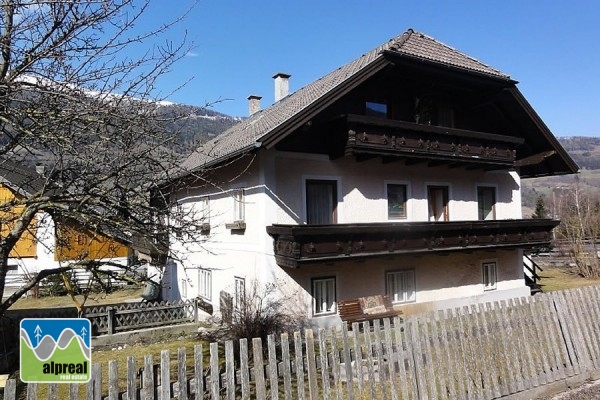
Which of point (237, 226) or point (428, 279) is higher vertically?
point (237, 226)

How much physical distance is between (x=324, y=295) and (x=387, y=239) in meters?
2.47

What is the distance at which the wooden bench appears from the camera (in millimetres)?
12352

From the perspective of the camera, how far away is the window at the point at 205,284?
53.0ft

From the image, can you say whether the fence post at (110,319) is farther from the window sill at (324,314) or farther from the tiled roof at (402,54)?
the window sill at (324,314)

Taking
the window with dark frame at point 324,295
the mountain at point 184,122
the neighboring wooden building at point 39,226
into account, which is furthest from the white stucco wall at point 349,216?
the mountain at point 184,122

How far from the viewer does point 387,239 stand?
11914 millimetres

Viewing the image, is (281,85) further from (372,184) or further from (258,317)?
(258,317)

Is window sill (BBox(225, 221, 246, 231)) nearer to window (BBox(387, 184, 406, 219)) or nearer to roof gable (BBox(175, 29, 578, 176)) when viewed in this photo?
roof gable (BBox(175, 29, 578, 176))

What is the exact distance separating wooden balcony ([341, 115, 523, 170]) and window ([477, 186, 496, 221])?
1.26m

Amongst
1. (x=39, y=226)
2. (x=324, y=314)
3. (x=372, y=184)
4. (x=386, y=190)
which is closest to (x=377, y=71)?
(x=372, y=184)

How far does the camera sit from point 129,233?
219 inches

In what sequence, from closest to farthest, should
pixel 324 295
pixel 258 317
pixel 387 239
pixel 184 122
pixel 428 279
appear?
1. pixel 184 122
2. pixel 258 317
3. pixel 387 239
4. pixel 324 295
5. pixel 428 279

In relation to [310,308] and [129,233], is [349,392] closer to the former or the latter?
[129,233]

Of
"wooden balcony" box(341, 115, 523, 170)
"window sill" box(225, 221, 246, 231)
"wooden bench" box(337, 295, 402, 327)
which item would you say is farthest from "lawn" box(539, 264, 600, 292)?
"window sill" box(225, 221, 246, 231)
